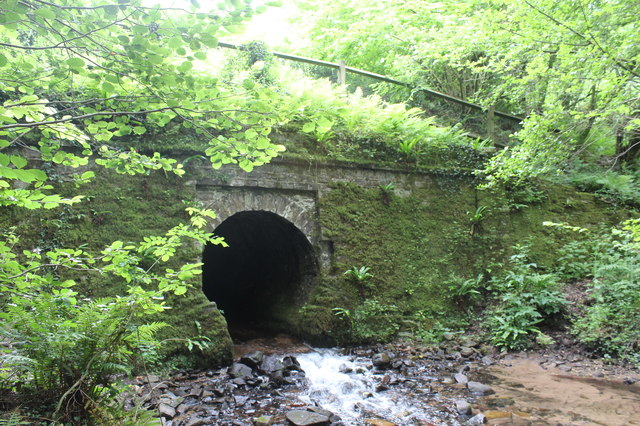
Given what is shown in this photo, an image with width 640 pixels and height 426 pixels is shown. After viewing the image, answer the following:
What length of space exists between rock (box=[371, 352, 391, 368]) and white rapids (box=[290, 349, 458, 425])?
0.11m

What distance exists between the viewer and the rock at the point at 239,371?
5.43 metres

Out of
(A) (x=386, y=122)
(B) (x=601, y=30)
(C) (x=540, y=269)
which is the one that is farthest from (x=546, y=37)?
(C) (x=540, y=269)

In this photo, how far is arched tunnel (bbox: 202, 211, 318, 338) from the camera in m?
7.81

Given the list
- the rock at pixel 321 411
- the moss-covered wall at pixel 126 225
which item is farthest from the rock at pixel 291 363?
the rock at pixel 321 411

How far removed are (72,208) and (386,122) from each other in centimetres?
590

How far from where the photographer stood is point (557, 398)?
4.72 m

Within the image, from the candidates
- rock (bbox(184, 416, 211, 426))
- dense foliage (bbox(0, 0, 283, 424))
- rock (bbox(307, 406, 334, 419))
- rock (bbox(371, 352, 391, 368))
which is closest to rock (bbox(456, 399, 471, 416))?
rock (bbox(307, 406, 334, 419))

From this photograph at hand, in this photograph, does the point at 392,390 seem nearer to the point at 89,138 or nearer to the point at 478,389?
the point at 478,389

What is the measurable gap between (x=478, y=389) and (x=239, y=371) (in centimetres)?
318

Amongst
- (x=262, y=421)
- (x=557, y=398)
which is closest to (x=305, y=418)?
(x=262, y=421)

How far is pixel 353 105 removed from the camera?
27.3 feet

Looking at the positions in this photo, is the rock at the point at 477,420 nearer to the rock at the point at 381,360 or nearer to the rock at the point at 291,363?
the rock at the point at 381,360

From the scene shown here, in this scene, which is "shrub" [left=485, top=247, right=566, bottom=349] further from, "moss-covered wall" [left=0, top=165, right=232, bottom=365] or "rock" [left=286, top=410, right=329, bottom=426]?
"moss-covered wall" [left=0, top=165, right=232, bottom=365]

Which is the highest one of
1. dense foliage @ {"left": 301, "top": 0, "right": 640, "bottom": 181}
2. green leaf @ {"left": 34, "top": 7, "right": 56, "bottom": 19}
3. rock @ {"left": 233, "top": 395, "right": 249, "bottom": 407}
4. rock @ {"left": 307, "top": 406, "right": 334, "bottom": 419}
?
dense foliage @ {"left": 301, "top": 0, "right": 640, "bottom": 181}
